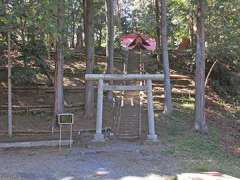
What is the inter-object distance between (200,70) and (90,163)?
7.04 meters

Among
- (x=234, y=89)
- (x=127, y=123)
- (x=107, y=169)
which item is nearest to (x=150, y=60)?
(x=234, y=89)

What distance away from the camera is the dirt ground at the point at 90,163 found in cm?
1041

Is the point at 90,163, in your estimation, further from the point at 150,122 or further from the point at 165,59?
the point at 165,59

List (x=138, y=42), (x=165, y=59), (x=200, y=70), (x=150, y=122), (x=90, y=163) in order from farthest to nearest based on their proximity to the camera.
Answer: (x=138, y=42) → (x=165, y=59) → (x=200, y=70) → (x=150, y=122) → (x=90, y=163)

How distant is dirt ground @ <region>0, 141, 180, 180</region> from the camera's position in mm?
10406

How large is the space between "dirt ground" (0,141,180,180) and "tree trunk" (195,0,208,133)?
334cm

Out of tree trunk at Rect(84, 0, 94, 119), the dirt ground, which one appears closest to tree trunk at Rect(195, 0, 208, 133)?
the dirt ground

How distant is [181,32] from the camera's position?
34094 millimetres

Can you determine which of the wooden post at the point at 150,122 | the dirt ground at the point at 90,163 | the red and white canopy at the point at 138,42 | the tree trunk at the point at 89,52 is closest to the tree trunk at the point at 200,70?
the wooden post at the point at 150,122

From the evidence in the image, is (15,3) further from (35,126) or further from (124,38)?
(124,38)

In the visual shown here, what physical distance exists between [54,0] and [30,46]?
21.3 feet

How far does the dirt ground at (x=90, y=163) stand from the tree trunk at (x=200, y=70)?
3.34 m

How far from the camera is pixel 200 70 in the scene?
16859 mm

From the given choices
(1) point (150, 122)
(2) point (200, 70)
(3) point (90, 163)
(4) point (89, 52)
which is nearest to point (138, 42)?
(4) point (89, 52)
